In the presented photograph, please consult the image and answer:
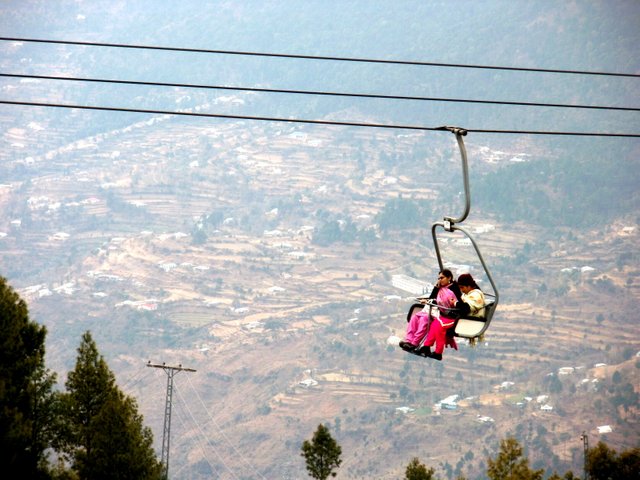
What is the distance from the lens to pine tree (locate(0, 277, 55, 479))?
2658 centimetres

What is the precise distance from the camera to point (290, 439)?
186875 millimetres

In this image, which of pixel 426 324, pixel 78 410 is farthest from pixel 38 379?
pixel 426 324

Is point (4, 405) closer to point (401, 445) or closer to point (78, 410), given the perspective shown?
point (78, 410)

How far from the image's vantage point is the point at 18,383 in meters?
27.8

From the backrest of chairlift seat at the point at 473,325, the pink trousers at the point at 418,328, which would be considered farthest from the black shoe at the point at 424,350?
the backrest of chairlift seat at the point at 473,325

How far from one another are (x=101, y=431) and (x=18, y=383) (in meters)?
2.93

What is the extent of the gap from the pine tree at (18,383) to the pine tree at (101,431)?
1.18m

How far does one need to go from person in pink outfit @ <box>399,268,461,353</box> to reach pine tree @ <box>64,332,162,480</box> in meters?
14.0

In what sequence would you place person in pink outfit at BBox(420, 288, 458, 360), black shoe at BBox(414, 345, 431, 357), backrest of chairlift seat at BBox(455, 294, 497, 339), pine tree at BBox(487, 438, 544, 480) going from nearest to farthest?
backrest of chairlift seat at BBox(455, 294, 497, 339)
person in pink outfit at BBox(420, 288, 458, 360)
black shoe at BBox(414, 345, 431, 357)
pine tree at BBox(487, 438, 544, 480)

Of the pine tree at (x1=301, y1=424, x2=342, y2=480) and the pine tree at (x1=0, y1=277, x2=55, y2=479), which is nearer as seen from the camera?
the pine tree at (x1=0, y1=277, x2=55, y2=479)

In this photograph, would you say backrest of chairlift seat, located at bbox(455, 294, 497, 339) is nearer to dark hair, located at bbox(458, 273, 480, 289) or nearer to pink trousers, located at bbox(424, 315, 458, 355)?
pink trousers, located at bbox(424, 315, 458, 355)

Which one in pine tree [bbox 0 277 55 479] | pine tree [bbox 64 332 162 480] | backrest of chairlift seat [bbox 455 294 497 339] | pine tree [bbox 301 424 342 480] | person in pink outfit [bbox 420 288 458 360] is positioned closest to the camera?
backrest of chairlift seat [bbox 455 294 497 339]

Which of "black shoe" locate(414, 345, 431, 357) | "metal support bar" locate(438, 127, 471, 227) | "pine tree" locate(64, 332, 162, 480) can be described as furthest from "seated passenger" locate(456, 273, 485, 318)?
"pine tree" locate(64, 332, 162, 480)

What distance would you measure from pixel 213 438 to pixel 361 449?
26.8 meters
